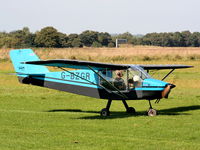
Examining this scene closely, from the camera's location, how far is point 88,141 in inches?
499

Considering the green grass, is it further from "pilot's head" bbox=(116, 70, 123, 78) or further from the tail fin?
the tail fin

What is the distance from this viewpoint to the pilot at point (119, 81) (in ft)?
61.4

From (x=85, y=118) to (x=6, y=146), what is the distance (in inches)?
257

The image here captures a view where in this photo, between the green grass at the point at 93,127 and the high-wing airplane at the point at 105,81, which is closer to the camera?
the green grass at the point at 93,127

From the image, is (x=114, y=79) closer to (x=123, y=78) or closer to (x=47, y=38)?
(x=123, y=78)

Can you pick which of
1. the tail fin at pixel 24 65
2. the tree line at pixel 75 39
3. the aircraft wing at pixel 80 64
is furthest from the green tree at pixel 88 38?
the aircraft wing at pixel 80 64

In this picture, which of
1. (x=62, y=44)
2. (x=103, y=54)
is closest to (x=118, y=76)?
(x=103, y=54)

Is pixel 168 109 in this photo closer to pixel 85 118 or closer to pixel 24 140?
pixel 85 118

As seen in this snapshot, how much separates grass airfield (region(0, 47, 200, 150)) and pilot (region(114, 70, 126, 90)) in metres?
1.19

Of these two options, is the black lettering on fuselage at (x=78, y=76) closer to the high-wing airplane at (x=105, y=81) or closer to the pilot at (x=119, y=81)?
the high-wing airplane at (x=105, y=81)

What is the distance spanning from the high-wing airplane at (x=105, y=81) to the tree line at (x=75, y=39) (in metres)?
56.8

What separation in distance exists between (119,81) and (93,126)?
3593 mm

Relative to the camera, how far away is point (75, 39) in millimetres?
111875

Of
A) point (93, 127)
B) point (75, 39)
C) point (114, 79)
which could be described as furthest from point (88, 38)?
point (93, 127)
